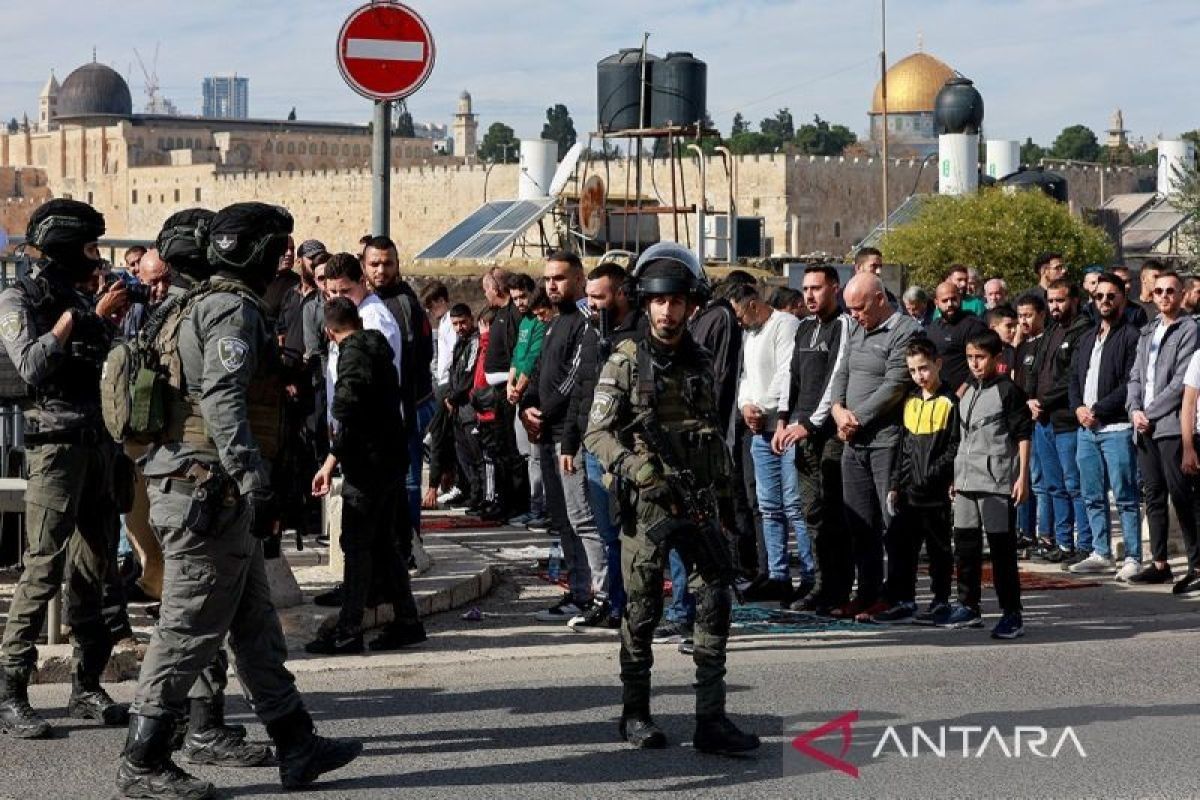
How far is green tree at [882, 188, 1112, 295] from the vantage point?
50344 mm

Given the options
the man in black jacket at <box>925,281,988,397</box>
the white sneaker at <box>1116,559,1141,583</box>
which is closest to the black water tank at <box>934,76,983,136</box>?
the man in black jacket at <box>925,281,988,397</box>

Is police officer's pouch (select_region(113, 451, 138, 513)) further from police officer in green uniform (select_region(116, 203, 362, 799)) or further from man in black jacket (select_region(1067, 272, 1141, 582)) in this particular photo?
man in black jacket (select_region(1067, 272, 1141, 582))

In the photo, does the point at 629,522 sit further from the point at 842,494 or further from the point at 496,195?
the point at 496,195

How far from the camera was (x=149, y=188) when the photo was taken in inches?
5261

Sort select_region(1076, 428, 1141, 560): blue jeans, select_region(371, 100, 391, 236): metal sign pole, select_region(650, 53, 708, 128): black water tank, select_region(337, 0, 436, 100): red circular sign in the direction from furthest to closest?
select_region(650, 53, 708, 128): black water tank, select_region(1076, 428, 1141, 560): blue jeans, select_region(337, 0, 436, 100): red circular sign, select_region(371, 100, 391, 236): metal sign pole

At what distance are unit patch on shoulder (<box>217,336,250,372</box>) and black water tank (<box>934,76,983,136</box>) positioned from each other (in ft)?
237

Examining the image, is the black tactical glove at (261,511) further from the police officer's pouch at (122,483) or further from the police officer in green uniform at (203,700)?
the police officer's pouch at (122,483)

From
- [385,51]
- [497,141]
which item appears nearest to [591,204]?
[385,51]

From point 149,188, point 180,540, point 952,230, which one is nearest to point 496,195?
point 149,188

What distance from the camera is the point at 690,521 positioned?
7.20 metres

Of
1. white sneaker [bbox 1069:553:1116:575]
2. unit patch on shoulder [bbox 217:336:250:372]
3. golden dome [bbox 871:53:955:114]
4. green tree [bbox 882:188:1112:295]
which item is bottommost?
white sneaker [bbox 1069:553:1116:575]

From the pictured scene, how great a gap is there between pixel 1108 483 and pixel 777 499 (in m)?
2.81

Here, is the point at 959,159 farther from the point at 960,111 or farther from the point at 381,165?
the point at 381,165

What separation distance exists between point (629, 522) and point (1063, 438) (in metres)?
6.51
